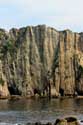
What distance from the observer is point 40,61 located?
192875mm

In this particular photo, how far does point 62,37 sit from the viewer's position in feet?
650

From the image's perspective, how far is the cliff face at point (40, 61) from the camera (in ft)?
596

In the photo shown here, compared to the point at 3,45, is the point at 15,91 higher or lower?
lower

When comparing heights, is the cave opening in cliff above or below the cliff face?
below

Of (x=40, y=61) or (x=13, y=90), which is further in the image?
(x=40, y=61)

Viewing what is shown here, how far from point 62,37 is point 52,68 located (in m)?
14.2

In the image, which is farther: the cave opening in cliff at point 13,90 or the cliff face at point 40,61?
the cliff face at point 40,61

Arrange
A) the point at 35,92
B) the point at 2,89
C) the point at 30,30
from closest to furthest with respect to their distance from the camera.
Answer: the point at 2,89
the point at 35,92
the point at 30,30

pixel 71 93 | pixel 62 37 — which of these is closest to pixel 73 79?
pixel 71 93

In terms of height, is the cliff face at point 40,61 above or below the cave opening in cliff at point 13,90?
above

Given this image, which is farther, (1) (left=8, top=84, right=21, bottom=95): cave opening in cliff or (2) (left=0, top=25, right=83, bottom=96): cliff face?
(2) (left=0, top=25, right=83, bottom=96): cliff face

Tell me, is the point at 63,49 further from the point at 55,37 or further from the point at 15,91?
the point at 15,91

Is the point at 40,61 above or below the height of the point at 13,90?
above

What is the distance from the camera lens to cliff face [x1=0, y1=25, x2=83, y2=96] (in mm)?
181625
